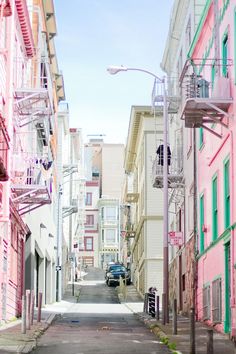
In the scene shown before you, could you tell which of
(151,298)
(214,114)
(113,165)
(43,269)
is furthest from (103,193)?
(214,114)

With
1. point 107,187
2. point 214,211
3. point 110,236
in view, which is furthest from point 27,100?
point 107,187

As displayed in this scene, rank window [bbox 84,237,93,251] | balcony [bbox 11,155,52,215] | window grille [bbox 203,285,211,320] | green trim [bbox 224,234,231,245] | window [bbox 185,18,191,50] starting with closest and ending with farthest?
green trim [bbox 224,234,231,245] → window grille [bbox 203,285,211,320] → balcony [bbox 11,155,52,215] → window [bbox 185,18,191,50] → window [bbox 84,237,93,251]

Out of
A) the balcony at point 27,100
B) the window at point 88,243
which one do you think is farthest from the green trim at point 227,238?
the window at point 88,243

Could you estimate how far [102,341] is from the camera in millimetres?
18625

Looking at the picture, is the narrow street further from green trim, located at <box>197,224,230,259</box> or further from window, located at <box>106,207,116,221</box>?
window, located at <box>106,207,116,221</box>

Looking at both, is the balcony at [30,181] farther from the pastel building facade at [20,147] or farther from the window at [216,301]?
the window at [216,301]

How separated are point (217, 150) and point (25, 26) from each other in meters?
9.13

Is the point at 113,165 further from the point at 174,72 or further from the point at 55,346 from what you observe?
the point at 55,346

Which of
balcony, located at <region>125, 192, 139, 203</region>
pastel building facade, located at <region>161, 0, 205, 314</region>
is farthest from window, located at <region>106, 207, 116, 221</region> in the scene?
pastel building facade, located at <region>161, 0, 205, 314</region>

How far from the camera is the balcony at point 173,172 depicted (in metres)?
33.6

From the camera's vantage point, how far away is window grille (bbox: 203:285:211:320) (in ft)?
79.2

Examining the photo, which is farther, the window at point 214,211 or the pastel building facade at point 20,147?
the window at point 214,211

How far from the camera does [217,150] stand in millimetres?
22281

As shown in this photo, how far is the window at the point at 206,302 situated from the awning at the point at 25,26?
1081cm
